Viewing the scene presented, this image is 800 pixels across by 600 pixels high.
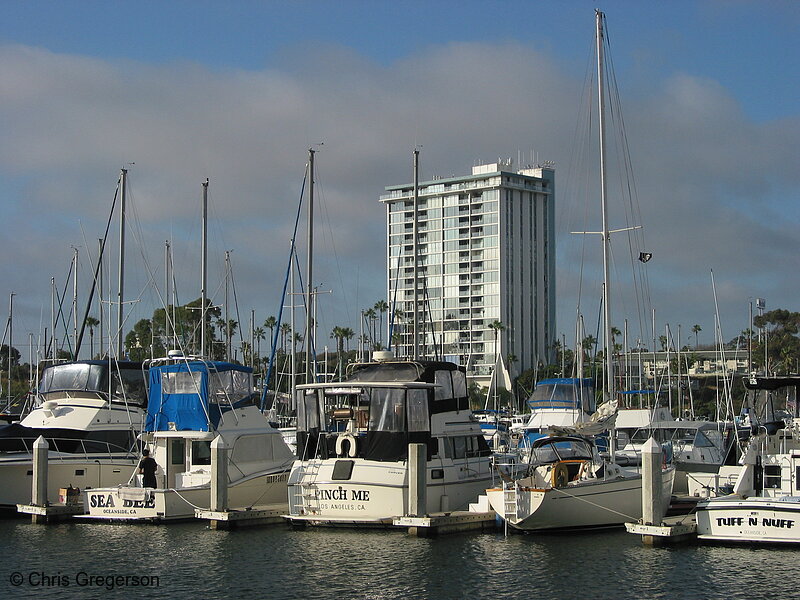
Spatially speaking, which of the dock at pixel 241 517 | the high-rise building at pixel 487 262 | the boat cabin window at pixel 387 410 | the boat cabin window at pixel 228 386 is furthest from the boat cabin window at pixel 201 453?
the high-rise building at pixel 487 262

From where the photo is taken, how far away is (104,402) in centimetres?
3344

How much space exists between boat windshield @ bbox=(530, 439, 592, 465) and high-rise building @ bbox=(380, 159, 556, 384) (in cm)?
13463

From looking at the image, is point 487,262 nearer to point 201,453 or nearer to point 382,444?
point 201,453

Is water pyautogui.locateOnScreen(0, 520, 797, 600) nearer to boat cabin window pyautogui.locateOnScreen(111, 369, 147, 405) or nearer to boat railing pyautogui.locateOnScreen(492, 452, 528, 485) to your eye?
boat railing pyautogui.locateOnScreen(492, 452, 528, 485)

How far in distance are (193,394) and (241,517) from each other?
501 cm

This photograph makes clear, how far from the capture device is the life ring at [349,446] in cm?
2709

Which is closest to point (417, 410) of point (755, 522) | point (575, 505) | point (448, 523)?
point (448, 523)

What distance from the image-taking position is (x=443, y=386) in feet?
93.9

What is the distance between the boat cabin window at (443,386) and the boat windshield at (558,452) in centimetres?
296

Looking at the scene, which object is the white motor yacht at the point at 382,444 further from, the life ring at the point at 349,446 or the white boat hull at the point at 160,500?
the white boat hull at the point at 160,500

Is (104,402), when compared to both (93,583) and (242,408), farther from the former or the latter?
(93,583)

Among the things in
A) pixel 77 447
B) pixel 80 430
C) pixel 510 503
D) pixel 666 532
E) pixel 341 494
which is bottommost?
pixel 666 532

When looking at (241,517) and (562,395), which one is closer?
(241,517)

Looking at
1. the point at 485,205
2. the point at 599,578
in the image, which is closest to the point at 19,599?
the point at 599,578
